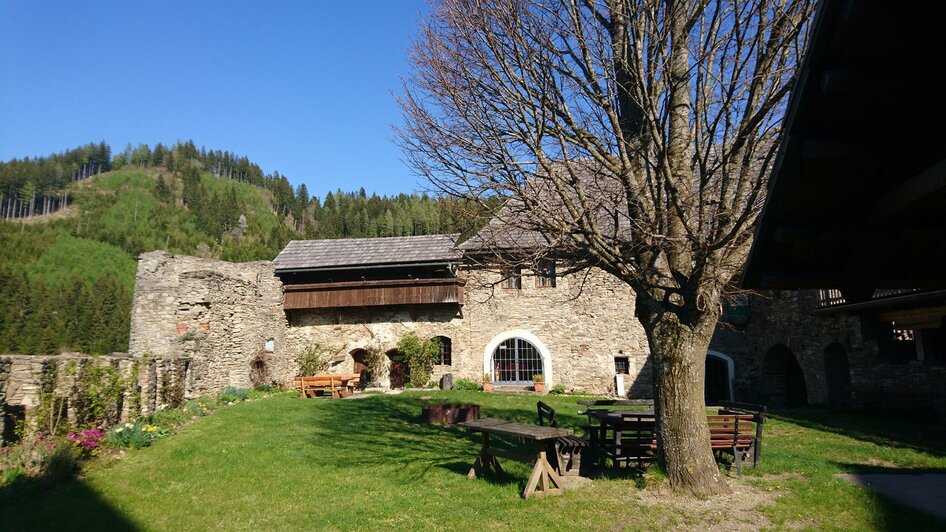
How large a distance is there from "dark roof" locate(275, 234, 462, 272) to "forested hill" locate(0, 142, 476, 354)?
34.1 feet

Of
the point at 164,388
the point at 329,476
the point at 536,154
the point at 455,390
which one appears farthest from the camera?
the point at 455,390

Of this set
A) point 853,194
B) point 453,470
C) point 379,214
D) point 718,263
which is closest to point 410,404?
point 453,470

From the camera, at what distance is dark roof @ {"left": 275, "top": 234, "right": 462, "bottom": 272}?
21500 mm

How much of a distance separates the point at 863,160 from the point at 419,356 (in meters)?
18.1

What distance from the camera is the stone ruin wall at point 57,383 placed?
819cm

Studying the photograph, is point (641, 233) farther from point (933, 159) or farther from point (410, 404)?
point (410, 404)

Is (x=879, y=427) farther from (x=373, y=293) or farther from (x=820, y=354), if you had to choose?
(x=373, y=293)

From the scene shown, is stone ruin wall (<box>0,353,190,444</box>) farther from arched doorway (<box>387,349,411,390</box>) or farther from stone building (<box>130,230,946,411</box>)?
arched doorway (<box>387,349,411,390</box>)

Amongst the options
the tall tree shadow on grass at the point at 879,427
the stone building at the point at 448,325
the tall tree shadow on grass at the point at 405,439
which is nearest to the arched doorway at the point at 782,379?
the stone building at the point at 448,325

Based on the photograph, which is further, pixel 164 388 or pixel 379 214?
pixel 379 214

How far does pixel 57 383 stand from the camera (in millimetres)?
8875

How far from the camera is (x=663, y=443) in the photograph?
6473 millimetres

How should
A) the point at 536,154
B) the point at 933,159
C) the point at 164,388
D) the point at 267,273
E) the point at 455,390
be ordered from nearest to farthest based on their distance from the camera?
the point at 933,159 < the point at 536,154 < the point at 164,388 < the point at 455,390 < the point at 267,273

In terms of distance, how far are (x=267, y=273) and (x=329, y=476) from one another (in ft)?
49.4
